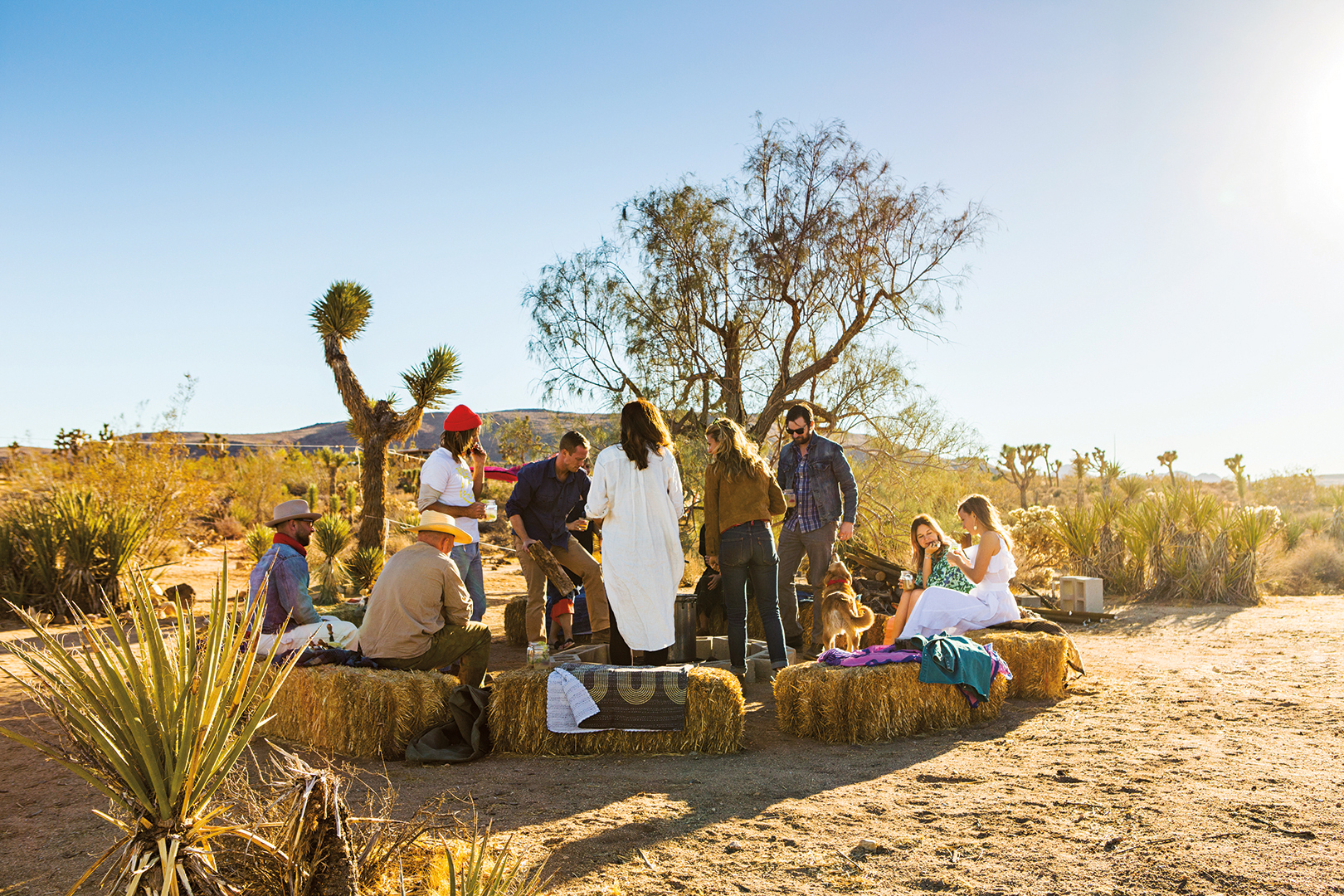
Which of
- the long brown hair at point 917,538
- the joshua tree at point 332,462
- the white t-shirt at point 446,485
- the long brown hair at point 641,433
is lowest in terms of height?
the long brown hair at point 917,538

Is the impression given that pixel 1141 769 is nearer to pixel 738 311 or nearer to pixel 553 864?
pixel 553 864

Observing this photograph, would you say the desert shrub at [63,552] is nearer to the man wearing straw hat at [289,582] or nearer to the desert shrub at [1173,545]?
the man wearing straw hat at [289,582]

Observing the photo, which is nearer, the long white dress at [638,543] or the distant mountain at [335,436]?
the long white dress at [638,543]

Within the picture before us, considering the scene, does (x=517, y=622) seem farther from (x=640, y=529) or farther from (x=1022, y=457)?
(x=1022, y=457)

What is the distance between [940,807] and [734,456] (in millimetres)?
2485

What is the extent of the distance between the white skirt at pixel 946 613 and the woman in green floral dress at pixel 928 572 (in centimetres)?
11

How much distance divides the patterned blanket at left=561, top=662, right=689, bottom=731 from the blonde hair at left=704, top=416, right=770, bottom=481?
1.42 meters

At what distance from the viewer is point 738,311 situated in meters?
12.4

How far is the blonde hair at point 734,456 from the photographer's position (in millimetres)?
5504

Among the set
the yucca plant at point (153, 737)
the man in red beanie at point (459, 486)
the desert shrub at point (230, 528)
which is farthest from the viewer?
the desert shrub at point (230, 528)

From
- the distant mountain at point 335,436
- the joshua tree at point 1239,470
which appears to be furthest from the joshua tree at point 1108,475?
the distant mountain at point 335,436

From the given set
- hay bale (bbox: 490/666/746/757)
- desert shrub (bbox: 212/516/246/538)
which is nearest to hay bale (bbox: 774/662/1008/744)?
hay bale (bbox: 490/666/746/757)

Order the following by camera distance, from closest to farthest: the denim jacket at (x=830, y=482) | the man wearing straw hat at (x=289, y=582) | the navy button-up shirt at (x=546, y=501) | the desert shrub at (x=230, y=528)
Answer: the man wearing straw hat at (x=289, y=582), the denim jacket at (x=830, y=482), the navy button-up shirt at (x=546, y=501), the desert shrub at (x=230, y=528)

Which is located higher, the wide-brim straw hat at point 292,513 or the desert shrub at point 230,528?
the wide-brim straw hat at point 292,513
